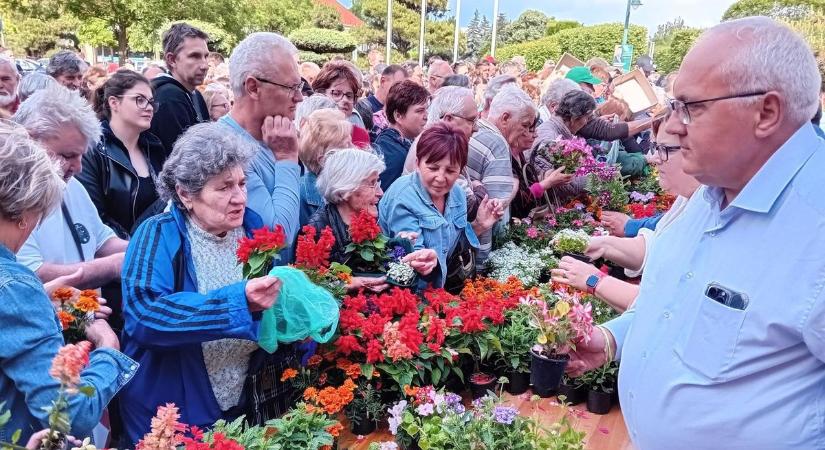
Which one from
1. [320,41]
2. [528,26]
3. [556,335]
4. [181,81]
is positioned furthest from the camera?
[528,26]

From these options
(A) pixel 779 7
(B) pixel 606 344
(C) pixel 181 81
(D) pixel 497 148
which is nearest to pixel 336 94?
(C) pixel 181 81

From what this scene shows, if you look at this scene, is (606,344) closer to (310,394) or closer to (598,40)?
(310,394)

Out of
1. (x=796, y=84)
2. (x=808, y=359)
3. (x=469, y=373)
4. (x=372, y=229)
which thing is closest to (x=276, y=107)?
(x=372, y=229)

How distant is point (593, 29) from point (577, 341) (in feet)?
116

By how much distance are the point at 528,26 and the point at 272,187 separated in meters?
79.1

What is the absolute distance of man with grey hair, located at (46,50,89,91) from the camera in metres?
6.11

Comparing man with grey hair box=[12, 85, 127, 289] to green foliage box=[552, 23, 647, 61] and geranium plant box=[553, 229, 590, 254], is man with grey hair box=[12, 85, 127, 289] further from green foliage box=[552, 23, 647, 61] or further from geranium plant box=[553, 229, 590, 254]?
green foliage box=[552, 23, 647, 61]

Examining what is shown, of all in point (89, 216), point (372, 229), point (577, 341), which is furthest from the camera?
point (372, 229)

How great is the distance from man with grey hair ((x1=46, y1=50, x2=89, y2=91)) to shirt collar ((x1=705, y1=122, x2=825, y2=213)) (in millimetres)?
6614

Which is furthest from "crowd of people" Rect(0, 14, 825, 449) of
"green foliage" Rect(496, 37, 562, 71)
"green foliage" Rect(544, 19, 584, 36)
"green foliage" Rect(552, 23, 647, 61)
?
"green foliage" Rect(544, 19, 584, 36)

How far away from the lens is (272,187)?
2.80 m

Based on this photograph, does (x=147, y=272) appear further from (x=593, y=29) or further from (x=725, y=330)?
(x=593, y=29)

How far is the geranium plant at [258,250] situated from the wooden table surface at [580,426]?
3.06 feet

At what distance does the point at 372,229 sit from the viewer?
116 inches
